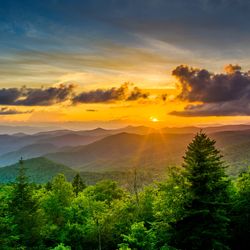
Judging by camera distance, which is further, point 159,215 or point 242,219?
point 242,219

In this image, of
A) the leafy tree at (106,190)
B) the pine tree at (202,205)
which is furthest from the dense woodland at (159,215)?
the leafy tree at (106,190)

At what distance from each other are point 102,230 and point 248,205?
2357 centimetres

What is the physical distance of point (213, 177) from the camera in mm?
42625

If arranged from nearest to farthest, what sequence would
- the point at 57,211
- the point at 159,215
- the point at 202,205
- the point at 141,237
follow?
the point at 202,205 → the point at 159,215 → the point at 141,237 → the point at 57,211

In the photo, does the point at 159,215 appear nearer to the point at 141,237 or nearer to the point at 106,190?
the point at 141,237

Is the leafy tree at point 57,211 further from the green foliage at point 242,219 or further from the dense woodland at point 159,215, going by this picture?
the green foliage at point 242,219

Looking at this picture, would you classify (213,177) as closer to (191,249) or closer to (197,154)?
(197,154)

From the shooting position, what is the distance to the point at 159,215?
1766 inches

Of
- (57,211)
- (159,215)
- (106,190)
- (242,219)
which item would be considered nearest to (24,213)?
(57,211)

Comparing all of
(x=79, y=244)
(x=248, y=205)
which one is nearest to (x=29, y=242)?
(x=79, y=244)

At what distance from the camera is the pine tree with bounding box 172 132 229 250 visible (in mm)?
39938

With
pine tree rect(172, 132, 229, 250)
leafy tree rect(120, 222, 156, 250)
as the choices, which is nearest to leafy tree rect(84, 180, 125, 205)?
leafy tree rect(120, 222, 156, 250)

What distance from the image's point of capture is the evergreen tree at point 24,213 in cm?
5088

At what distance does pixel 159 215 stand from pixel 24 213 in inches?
833
